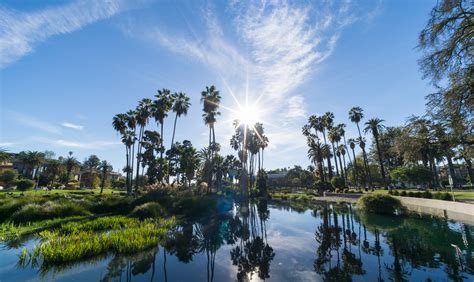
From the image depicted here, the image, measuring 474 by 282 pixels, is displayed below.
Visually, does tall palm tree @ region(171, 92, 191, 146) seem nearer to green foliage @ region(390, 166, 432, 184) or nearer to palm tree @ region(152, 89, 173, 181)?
palm tree @ region(152, 89, 173, 181)

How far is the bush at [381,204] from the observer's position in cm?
2453

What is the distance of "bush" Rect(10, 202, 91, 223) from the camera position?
62.6 ft

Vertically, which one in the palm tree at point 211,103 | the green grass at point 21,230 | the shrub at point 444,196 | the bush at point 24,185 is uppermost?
the palm tree at point 211,103

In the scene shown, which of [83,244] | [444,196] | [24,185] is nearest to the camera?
[83,244]

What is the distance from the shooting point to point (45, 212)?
20.0 m

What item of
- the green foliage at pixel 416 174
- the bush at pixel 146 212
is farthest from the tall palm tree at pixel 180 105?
the green foliage at pixel 416 174

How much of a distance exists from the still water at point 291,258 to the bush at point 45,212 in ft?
24.9

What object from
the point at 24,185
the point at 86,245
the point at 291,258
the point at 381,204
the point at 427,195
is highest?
the point at 24,185

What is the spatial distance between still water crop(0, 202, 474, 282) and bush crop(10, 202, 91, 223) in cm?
760

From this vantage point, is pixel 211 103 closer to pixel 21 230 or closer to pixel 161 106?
pixel 161 106

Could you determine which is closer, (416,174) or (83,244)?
(83,244)

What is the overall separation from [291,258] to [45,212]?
22023 millimetres

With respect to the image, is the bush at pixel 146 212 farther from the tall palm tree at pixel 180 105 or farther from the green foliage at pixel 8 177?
the green foliage at pixel 8 177

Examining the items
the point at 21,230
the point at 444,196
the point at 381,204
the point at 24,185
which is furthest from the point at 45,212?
the point at 24,185
